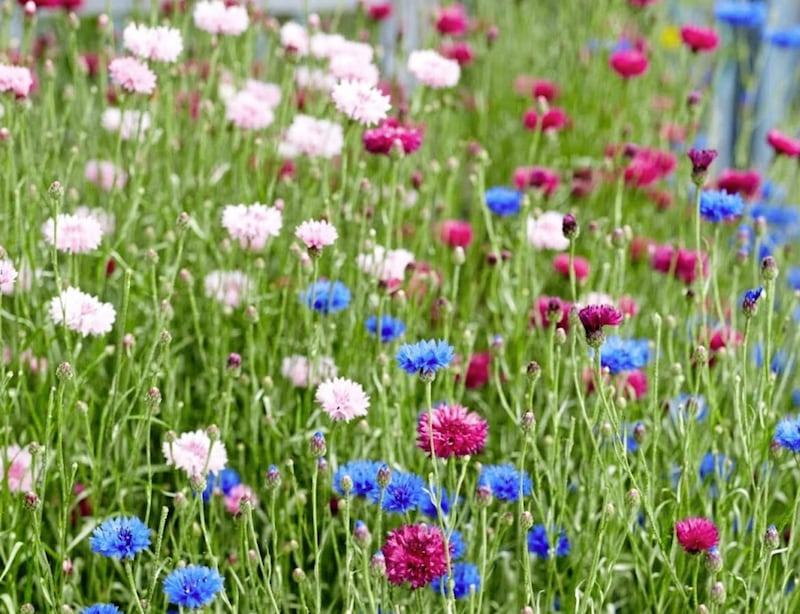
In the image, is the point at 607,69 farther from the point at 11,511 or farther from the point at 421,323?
the point at 11,511

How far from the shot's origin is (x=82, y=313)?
139 centimetres

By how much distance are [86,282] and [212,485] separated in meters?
0.42

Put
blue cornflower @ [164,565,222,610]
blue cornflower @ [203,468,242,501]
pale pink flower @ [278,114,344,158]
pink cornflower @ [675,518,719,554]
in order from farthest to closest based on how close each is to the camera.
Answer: pale pink flower @ [278,114,344,158] < blue cornflower @ [203,468,242,501] < pink cornflower @ [675,518,719,554] < blue cornflower @ [164,565,222,610]

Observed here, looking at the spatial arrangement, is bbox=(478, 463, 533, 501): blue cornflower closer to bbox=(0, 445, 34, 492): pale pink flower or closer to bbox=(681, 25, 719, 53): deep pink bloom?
bbox=(0, 445, 34, 492): pale pink flower

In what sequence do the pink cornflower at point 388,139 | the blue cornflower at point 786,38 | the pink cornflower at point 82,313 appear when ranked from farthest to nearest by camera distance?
the blue cornflower at point 786,38
the pink cornflower at point 388,139
the pink cornflower at point 82,313

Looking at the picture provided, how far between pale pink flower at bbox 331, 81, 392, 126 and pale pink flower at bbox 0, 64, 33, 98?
393 mm

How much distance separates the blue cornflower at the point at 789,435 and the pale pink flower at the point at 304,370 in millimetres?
565

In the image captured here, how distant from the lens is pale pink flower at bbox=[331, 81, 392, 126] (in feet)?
5.29

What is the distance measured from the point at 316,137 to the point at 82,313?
1.81ft

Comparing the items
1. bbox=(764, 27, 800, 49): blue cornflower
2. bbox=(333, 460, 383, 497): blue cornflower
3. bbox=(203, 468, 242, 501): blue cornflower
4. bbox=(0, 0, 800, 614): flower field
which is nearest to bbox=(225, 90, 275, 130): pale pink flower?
bbox=(0, 0, 800, 614): flower field

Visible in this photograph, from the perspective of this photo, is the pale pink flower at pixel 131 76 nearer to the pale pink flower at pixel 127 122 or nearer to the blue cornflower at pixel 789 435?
the pale pink flower at pixel 127 122

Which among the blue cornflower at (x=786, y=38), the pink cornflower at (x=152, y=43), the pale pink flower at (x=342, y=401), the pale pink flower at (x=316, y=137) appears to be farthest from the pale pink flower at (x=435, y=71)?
the blue cornflower at (x=786, y=38)

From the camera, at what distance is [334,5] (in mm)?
3139

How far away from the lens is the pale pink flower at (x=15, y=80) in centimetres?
156
